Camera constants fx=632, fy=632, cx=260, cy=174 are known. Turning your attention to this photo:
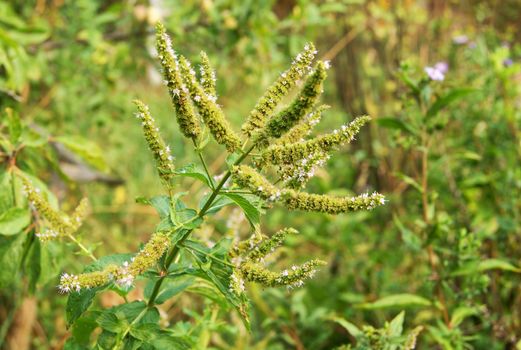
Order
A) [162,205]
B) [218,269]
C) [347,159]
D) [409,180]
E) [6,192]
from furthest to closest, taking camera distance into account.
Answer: [347,159]
[409,180]
[6,192]
[162,205]
[218,269]

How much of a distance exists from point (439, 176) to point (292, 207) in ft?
7.78

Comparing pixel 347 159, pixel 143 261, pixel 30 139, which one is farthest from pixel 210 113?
pixel 347 159

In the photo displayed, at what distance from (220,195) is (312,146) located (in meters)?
0.24

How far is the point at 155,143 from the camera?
1.22 m

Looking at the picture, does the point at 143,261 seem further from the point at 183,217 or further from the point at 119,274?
the point at 183,217

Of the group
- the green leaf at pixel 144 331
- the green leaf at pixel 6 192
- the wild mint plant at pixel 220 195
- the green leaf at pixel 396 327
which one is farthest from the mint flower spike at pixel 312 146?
the green leaf at pixel 6 192

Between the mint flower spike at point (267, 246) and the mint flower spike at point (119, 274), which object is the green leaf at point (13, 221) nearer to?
the mint flower spike at point (119, 274)

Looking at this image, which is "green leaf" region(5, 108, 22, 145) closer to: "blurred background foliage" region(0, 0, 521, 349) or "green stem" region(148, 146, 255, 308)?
"blurred background foliage" region(0, 0, 521, 349)

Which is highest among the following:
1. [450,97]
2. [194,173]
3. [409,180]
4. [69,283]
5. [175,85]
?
[450,97]

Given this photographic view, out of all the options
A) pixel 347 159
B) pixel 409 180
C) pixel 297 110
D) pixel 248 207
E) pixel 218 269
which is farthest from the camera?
pixel 347 159

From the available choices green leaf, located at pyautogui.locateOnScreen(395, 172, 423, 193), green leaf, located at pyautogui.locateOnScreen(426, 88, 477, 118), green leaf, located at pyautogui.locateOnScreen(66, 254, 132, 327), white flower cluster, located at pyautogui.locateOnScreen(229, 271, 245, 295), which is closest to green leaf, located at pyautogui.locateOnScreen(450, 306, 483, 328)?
green leaf, located at pyautogui.locateOnScreen(395, 172, 423, 193)

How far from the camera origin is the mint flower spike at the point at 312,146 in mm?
1094

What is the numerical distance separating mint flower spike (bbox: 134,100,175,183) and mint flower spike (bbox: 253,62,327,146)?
0.20 meters

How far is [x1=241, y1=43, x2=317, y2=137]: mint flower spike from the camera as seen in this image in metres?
1.12
